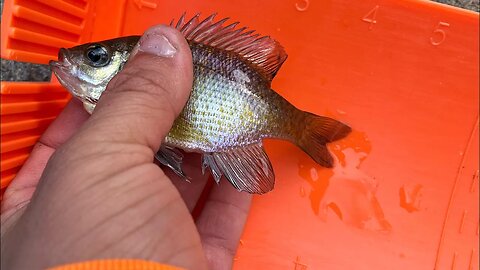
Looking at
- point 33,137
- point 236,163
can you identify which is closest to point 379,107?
point 236,163

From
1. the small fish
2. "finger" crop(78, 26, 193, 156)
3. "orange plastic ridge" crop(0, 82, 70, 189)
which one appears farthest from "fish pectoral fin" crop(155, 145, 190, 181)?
"orange plastic ridge" crop(0, 82, 70, 189)

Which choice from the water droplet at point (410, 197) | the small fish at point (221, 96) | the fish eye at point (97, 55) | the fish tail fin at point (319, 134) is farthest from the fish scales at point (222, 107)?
the water droplet at point (410, 197)

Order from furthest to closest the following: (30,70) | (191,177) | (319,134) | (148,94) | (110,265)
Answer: (30,70), (191,177), (319,134), (148,94), (110,265)

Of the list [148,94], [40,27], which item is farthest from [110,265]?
[40,27]

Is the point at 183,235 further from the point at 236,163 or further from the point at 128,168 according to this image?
the point at 236,163

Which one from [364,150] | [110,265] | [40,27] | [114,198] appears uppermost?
[40,27]

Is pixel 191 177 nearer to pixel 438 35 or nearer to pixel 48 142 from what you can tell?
pixel 48 142

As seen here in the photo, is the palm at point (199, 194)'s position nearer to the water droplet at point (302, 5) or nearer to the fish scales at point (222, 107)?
the fish scales at point (222, 107)
